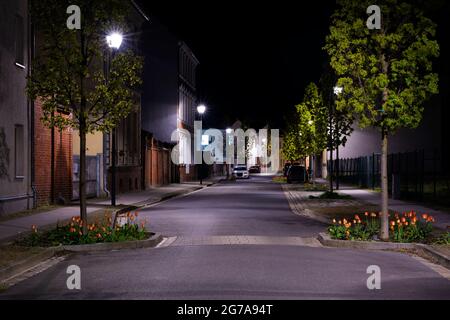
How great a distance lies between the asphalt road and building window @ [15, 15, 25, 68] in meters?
10.2

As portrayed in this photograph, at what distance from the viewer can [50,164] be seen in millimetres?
27672

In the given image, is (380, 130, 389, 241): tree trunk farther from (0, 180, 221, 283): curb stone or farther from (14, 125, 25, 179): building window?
(14, 125, 25, 179): building window

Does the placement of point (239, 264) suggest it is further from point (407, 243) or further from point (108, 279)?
point (407, 243)

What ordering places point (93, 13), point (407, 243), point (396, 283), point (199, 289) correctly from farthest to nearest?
point (93, 13), point (407, 243), point (396, 283), point (199, 289)

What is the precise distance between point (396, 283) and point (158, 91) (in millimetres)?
49045

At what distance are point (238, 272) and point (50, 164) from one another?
17865 mm

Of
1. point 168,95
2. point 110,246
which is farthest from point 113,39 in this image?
point 168,95

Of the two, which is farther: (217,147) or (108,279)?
(217,147)

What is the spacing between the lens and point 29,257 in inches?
513

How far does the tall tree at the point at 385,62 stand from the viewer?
15.7 meters
